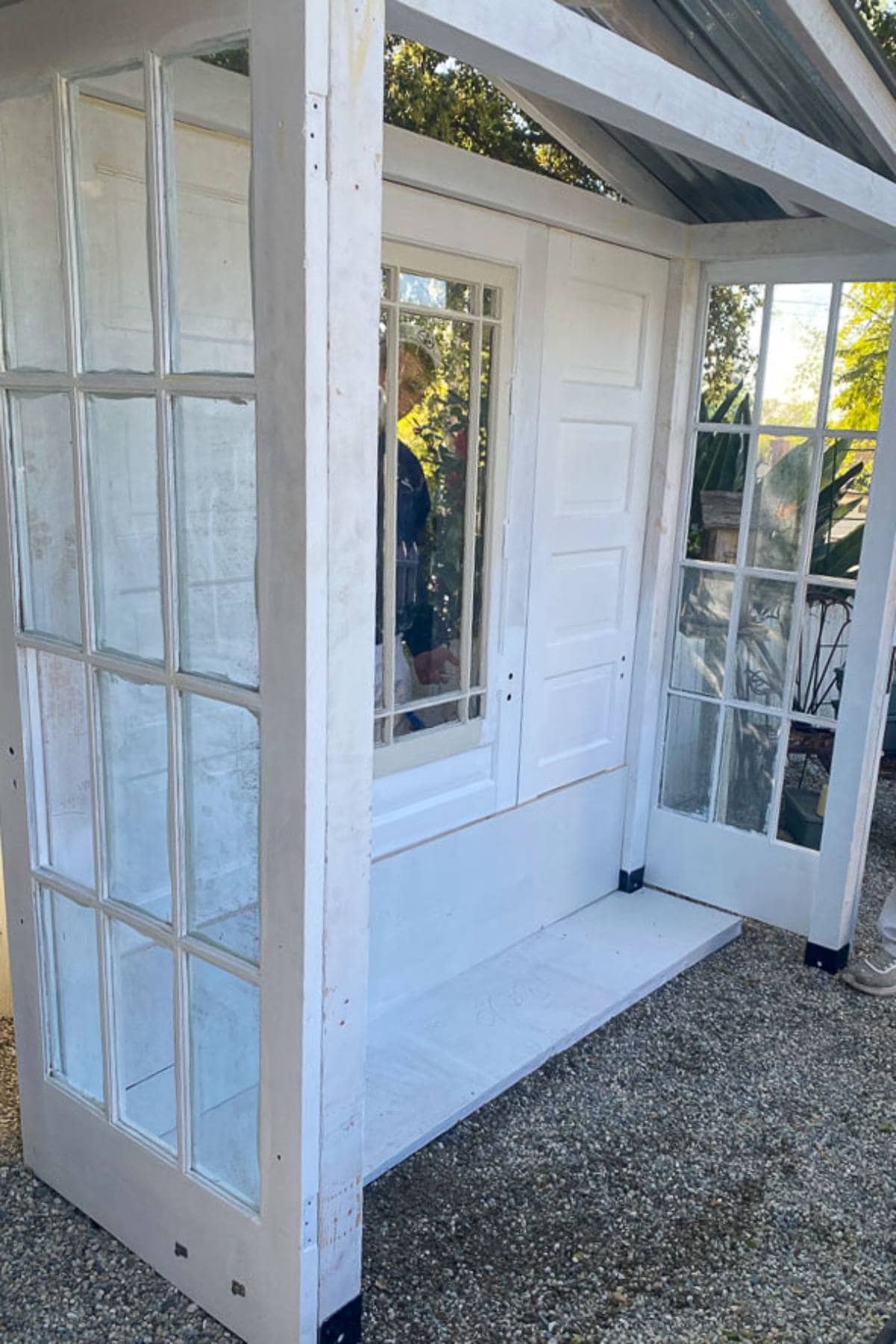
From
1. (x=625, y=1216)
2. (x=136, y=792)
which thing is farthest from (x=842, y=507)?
(x=136, y=792)

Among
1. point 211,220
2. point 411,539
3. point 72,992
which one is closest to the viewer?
point 211,220

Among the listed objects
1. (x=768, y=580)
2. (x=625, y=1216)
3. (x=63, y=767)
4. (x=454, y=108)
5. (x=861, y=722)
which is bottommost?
(x=625, y=1216)

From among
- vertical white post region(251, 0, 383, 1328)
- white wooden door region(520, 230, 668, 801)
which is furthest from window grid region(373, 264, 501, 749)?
vertical white post region(251, 0, 383, 1328)

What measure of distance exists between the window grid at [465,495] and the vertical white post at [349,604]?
2.97 feet

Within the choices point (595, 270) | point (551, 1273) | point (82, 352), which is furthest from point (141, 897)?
point (595, 270)

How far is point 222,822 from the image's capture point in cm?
176

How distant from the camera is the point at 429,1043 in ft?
9.17

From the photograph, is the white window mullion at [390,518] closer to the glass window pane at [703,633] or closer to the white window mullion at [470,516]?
the white window mullion at [470,516]

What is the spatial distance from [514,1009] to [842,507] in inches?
71.6

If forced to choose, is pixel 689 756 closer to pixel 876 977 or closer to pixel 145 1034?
pixel 876 977

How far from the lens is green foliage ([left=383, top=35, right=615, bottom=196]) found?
9.75ft

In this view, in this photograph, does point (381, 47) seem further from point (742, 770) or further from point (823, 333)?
point (742, 770)

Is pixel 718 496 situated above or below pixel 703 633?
above

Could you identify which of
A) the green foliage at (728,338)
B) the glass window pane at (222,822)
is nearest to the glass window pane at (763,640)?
the green foliage at (728,338)
